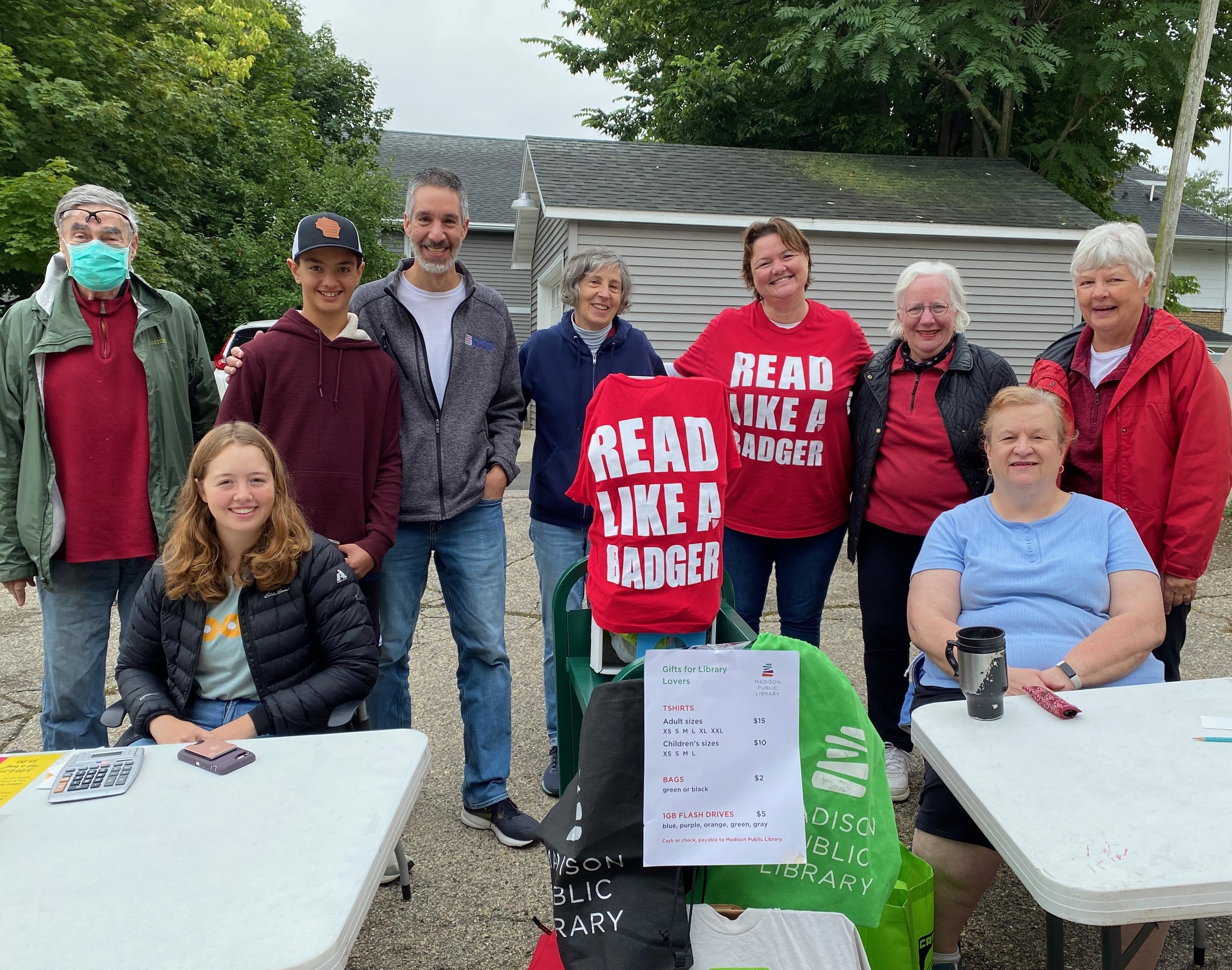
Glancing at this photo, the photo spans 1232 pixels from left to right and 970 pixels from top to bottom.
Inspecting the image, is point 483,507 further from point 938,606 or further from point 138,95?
point 138,95

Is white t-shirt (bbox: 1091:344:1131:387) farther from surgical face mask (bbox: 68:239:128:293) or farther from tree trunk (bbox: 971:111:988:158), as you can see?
tree trunk (bbox: 971:111:988:158)

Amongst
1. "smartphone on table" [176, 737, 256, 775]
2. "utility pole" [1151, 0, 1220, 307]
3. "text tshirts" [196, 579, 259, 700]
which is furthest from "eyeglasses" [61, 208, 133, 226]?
"utility pole" [1151, 0, 1220, 307]

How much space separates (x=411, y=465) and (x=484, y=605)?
0.51 m

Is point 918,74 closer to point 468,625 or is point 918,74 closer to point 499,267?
point 499,267

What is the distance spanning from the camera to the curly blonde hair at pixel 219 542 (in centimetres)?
222

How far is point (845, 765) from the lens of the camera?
1.66 meters

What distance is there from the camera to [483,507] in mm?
2887

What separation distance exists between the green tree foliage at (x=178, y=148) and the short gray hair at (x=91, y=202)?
25.2 ft

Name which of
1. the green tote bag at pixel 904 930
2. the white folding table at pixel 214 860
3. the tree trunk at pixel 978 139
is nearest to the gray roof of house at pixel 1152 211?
the tree trunk at pixel 978 139

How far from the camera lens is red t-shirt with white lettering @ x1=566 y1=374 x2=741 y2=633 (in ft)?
7.50

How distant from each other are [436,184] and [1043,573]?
6.84ft

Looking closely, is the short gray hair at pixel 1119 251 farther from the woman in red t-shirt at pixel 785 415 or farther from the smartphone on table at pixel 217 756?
the smartphone on table at pixel 217 756

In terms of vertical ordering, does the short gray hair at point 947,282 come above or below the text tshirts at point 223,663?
above

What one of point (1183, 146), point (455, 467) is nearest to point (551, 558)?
point (455, 467)
